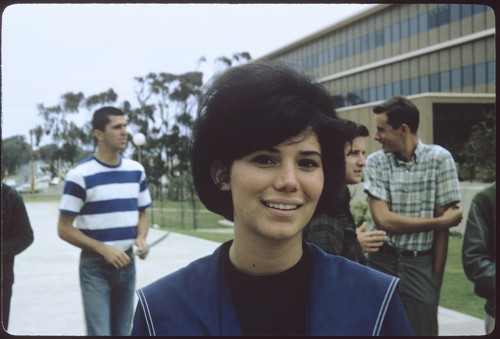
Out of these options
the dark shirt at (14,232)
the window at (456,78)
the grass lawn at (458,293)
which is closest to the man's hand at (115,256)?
the dark shirt at (14,232)

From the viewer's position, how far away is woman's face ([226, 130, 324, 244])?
3.45 feet

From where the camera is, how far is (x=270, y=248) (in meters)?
1.11

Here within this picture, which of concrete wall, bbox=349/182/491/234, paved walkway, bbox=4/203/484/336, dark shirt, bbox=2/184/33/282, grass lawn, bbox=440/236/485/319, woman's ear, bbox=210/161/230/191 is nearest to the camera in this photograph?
woman's ear, bbox=210/161/230/191

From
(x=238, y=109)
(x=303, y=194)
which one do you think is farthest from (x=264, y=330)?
(x=238, y=109)

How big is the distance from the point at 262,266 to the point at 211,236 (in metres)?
0.56

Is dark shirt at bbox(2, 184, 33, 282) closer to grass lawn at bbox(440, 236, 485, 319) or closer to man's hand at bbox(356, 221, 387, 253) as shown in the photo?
man's hand at bbox(356, 221, 387, 253)

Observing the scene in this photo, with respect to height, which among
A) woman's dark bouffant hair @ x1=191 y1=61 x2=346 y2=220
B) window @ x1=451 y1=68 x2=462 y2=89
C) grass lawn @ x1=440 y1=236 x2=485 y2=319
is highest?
window @ x1=451 y1=68 x2=462 y2=89

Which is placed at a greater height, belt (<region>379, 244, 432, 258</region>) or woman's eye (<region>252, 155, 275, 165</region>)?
woman's eye (<region>252, 155, 275, 165</region>)

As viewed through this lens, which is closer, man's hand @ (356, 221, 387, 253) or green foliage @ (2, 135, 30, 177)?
green foliage @ (2, 135, 30, 177)

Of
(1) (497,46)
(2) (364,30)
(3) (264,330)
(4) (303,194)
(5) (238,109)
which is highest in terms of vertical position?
(2) (364,30)

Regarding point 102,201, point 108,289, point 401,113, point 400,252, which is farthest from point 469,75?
point 108,289

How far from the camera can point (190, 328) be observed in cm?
107

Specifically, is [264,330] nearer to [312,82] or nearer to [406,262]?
[312,82]

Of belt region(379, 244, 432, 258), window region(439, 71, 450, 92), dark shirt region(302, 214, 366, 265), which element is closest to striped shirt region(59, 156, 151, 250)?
belt region(379, 244, 432, 258)
